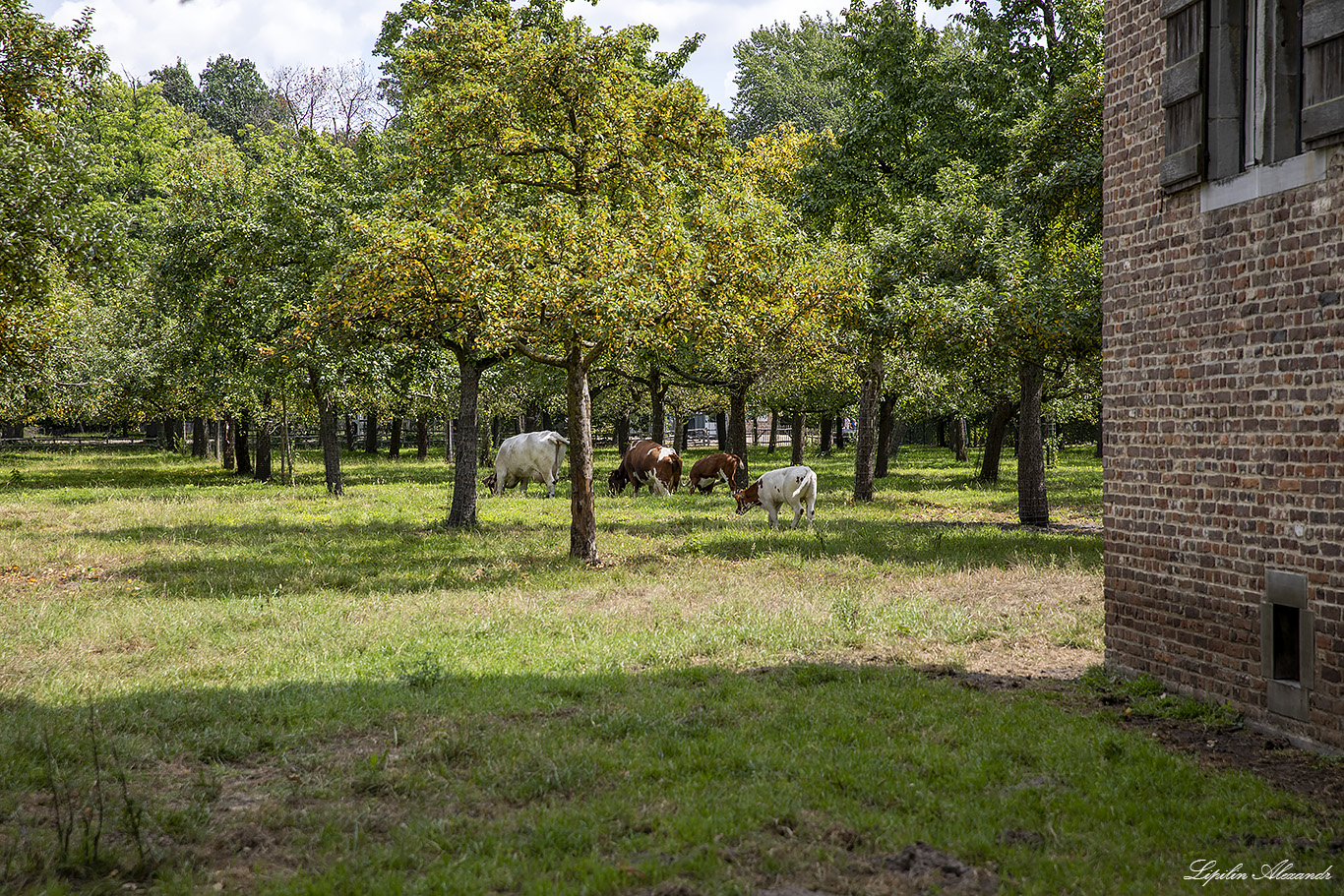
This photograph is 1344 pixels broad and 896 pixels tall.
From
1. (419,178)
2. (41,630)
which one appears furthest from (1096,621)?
(419,178)

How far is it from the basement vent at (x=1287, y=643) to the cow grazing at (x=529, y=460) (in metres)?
19.8

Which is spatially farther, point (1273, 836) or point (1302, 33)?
point (1302, 33)

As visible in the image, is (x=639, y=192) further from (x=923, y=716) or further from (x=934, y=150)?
(x=923, y=716)

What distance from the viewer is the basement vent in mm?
6762

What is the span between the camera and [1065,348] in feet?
54.4

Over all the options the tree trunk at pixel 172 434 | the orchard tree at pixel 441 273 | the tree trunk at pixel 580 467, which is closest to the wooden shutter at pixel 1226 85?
the orchard tree at pixel 441 273

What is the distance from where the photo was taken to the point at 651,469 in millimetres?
27266

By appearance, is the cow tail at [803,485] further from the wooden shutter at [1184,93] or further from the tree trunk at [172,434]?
the tree trunk at [172,434]

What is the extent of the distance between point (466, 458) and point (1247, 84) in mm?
15365

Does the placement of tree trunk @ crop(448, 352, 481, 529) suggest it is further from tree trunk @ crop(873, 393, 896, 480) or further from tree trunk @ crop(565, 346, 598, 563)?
tree trunk @ crop(873, 393, 896, 480)

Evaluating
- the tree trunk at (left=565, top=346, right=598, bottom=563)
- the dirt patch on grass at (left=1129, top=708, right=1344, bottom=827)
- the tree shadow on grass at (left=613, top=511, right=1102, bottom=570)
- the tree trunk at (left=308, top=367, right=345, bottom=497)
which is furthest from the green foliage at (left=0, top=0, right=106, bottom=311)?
the dirt patch on grass at (left=1129, top=708, right=1344, bottom=827)

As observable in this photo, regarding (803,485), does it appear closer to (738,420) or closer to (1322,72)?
(738,420)

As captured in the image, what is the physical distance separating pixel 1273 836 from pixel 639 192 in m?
13.0

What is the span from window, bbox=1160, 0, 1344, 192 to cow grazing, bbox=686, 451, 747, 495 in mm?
19336
